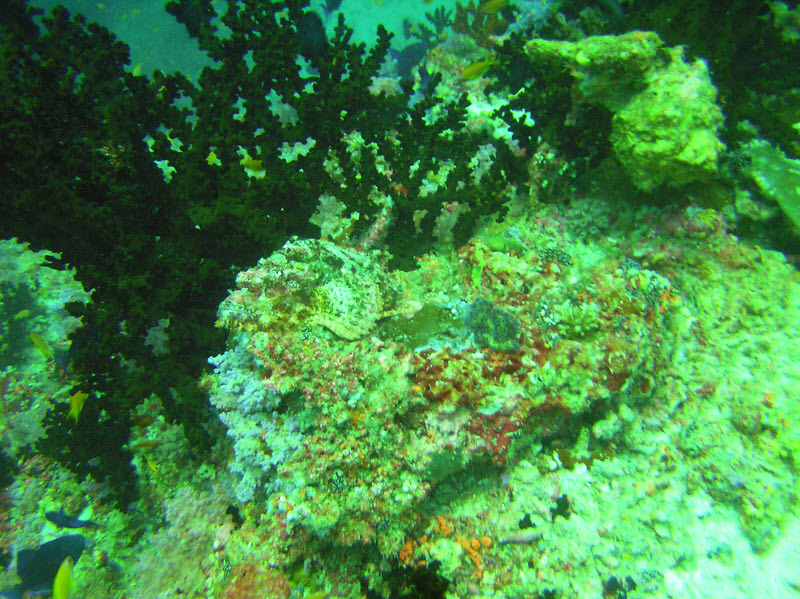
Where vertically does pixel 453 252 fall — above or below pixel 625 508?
above

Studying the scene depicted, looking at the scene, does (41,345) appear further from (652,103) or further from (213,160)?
(652,103)

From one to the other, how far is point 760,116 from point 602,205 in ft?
7.02

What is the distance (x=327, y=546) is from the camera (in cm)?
280

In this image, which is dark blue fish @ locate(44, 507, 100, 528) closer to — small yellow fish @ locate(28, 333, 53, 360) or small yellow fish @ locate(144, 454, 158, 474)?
small yellow fish @ locate(144, 454, 158, 474)

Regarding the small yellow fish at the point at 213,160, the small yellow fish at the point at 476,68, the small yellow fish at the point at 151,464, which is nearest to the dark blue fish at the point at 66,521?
the small yellow fish at the point at 151,464

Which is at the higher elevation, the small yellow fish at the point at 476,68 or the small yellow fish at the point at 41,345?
the small yellow fish at the point at 476,68

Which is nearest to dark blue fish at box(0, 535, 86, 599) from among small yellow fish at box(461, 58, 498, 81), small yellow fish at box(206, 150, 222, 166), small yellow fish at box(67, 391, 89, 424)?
small yellow fish at box(67, 391, 89, 424)

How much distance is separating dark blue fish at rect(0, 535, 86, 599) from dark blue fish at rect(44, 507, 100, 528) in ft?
0.44

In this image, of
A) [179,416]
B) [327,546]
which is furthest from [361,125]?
[327,546]

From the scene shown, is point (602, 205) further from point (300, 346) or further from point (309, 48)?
point (309, 48)

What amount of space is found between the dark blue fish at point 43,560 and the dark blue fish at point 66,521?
13 cm

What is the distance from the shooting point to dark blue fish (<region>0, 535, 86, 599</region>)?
3.72 meters

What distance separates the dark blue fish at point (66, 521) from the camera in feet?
12.5

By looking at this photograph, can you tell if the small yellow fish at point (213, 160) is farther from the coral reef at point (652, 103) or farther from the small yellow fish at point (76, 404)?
the coral reef at point (652, 103)
